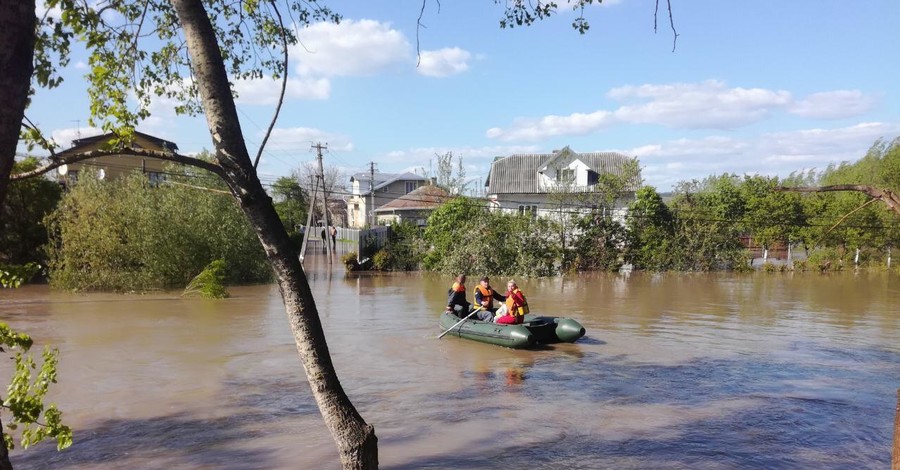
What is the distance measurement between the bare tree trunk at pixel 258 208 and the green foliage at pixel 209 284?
17933 mm

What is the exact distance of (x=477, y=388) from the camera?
33.9 feet

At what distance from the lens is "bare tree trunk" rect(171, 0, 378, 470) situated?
3062 mm

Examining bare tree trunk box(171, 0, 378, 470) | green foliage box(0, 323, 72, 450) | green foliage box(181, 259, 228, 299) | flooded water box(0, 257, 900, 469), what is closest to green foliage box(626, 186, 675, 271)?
flooded water box(0, 257, 900, 469)

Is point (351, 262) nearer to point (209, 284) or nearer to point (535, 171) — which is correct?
point (209, 284)

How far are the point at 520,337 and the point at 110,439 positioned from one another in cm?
699

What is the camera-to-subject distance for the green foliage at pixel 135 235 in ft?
68.9

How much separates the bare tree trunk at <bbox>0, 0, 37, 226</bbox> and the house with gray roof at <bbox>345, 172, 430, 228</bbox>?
174 feet

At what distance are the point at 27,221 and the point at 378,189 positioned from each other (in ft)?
124

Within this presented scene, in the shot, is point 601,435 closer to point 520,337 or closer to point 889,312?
point 520,337

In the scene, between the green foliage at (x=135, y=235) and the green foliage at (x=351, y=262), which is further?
the green foliage at (x=351, y=262)

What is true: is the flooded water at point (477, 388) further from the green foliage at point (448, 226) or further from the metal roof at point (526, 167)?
the metal roof at point (526, 167)

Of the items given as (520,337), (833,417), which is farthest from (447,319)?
(833,417)

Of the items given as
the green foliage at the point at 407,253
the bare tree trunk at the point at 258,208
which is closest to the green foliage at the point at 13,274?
A: the bare tree trunk at the point at 258,208

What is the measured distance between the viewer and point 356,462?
3.31 metres
